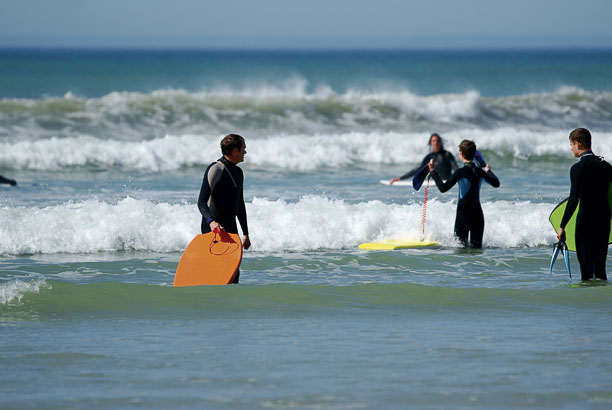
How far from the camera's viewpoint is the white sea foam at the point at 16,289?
7.02 m

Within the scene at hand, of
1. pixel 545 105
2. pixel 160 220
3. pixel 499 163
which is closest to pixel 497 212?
pixel 160 220

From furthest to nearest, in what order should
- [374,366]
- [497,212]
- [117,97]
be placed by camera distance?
[117,97] < [497,212] < [374,366]

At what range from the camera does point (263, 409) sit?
4594 mm

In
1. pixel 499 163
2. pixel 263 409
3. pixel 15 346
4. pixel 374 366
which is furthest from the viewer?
pixel 499 163

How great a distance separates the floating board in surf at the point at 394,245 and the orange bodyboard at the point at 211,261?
344cm

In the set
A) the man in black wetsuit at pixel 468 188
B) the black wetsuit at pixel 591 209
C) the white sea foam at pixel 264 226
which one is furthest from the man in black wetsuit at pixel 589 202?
the white sea foam at pixel 264 226

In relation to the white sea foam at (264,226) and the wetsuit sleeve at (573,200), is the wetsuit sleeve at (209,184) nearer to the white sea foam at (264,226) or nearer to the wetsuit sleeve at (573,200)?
the wetsuit sleeve at (573,200)

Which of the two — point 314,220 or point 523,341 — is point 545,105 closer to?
point 314,220

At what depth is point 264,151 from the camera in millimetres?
21656

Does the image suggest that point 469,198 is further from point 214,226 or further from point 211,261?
point 214,226

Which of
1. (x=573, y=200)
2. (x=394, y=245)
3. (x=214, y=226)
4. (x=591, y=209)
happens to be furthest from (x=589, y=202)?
(x=394, y=245)

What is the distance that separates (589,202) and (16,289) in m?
5.01

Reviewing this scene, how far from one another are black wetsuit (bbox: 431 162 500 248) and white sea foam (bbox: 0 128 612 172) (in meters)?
10.5

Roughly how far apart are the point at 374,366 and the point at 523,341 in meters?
1.24
